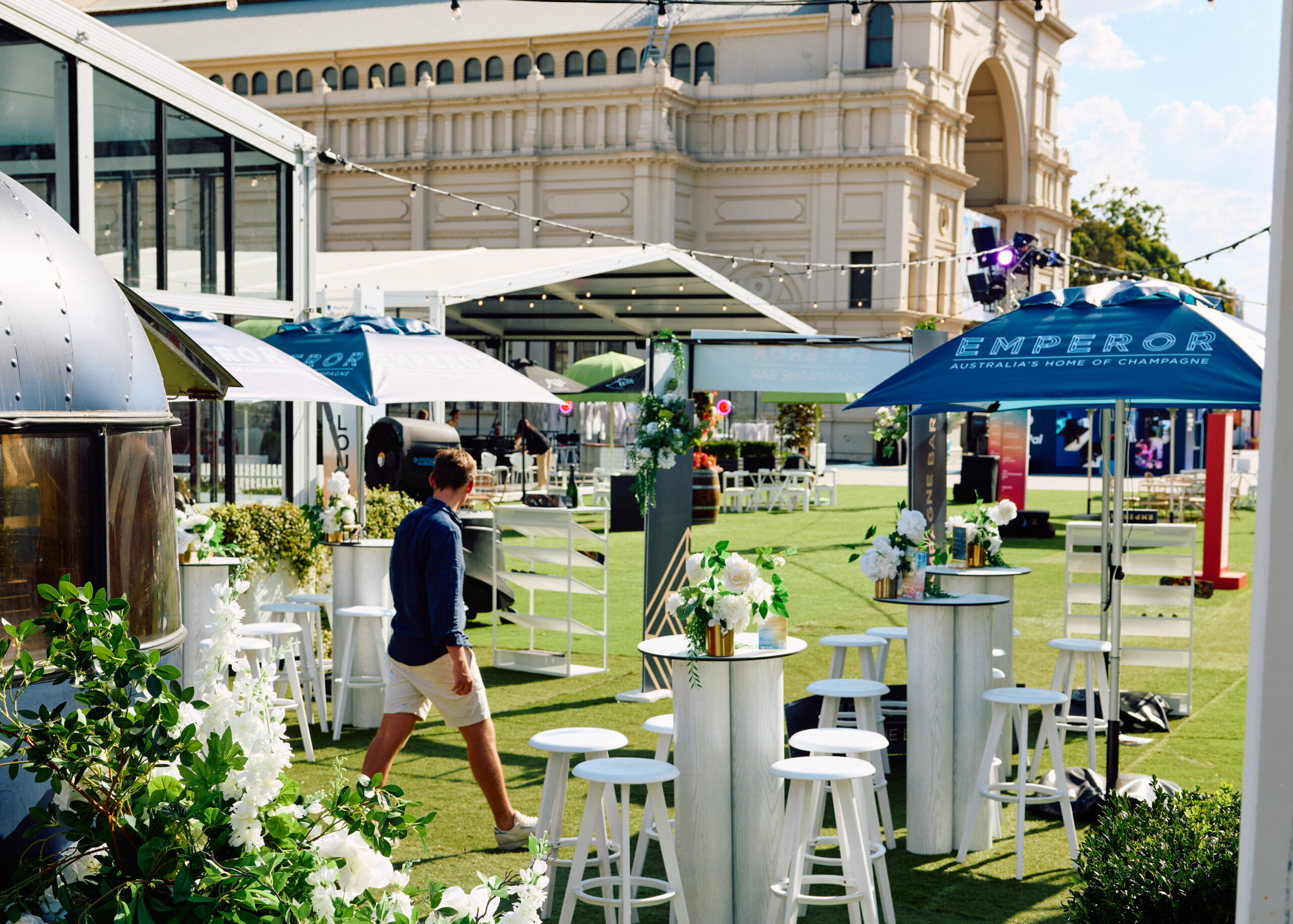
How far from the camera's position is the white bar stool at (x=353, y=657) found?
8.20m

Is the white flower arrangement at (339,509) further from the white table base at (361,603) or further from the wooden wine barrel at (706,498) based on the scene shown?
the wooden wine barrel at (706,498)

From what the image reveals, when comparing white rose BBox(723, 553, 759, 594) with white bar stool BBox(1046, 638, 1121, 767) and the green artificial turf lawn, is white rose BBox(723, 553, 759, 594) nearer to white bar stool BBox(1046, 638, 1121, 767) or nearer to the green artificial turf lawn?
the green artificial turf lawn

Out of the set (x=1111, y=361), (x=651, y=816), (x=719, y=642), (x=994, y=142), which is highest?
(x=994, y=142)

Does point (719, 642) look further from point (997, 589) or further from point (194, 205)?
point (194, 205)

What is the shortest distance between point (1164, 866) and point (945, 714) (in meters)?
2.70

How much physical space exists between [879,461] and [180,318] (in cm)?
3760

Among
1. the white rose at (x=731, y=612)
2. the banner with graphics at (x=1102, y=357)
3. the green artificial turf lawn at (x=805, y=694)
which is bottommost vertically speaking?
the green artificial turf lawn at (x=805, y=694)

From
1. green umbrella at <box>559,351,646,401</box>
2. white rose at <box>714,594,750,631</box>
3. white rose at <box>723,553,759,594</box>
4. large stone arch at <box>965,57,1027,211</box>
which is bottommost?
white rose at <box>714,594,750,631</box>

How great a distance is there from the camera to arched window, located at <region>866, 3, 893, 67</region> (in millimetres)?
50062

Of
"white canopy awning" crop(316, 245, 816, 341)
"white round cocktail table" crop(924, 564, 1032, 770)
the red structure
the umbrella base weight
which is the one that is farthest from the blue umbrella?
"white canopy awning" crop(316, 245, 816, 341)

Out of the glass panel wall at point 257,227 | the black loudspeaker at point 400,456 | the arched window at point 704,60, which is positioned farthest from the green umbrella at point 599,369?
the arched window at point 704,60

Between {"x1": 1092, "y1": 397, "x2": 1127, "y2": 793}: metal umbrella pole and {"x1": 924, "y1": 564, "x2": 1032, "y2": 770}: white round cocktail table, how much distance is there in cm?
80

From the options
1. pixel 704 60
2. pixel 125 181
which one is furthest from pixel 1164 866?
pixel 704 60

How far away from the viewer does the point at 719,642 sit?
17.0 ft
